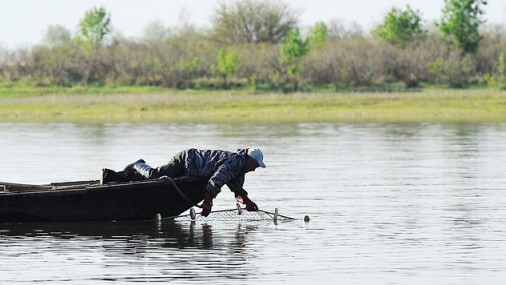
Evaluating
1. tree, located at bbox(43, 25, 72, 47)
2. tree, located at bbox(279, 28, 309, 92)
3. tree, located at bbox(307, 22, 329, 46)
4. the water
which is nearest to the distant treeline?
tree, located at bbox(279, 28, 309, 92)

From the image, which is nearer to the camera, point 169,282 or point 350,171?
point 169,282

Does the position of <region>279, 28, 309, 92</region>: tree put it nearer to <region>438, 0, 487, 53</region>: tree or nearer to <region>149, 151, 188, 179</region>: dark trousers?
<region>438, 0, 487, 53</region>: tree

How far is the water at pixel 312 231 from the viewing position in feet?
50.0

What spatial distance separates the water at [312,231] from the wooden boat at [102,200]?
190mm

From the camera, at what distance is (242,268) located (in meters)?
15.6

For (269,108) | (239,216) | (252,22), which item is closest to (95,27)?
(252,22)

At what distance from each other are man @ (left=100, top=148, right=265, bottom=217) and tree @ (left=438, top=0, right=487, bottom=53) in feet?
205

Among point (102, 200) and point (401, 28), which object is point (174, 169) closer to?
point (102, 200)

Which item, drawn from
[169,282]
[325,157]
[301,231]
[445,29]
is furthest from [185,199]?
[445,29]

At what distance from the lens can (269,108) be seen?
199 ft

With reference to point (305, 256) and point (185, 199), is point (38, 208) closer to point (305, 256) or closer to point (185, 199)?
point (185, 199)

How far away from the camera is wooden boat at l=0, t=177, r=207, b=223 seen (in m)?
18.9

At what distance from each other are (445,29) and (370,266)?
2611 inches

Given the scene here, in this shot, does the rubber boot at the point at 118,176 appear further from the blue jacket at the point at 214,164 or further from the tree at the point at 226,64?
the tree at the point at 226,64
